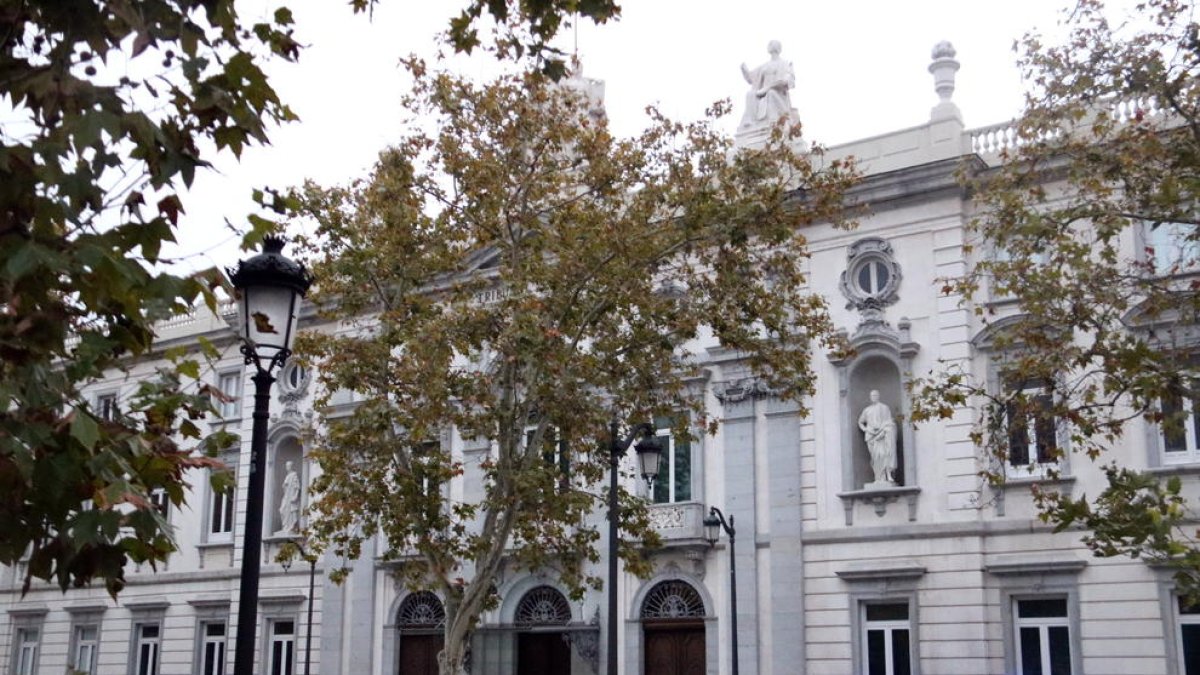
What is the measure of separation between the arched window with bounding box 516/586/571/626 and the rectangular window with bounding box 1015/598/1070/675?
913cm

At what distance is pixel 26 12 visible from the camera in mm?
7219

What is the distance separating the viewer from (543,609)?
97.2 ft

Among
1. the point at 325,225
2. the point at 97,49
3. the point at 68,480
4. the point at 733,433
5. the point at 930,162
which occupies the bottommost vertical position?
the point at 68,480

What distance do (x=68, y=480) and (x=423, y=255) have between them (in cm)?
1515

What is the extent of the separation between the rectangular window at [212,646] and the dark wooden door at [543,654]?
396 inches

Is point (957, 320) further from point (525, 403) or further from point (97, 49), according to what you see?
point (97, 49)

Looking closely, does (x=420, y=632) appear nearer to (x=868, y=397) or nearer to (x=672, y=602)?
(x=672, y=602)

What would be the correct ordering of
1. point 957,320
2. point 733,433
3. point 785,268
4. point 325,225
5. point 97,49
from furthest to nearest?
point 733,433 → point 957,320 → point 325,225 → point 785,268 → point 97,49

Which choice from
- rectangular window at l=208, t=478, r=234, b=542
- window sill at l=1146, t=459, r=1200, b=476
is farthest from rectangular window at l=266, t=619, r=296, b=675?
Answer: window sill at l=1146, t=459, r=1200, b=476

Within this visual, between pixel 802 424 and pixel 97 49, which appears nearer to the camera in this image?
pixel 97 49

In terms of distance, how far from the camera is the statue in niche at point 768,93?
28328 mm

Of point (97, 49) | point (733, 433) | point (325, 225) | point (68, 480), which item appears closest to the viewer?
point (68, 480)

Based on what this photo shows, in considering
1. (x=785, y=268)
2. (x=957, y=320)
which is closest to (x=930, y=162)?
(x=957, y=320)

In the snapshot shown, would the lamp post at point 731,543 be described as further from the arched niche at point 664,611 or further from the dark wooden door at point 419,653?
the dark wooden door at point 419,653
